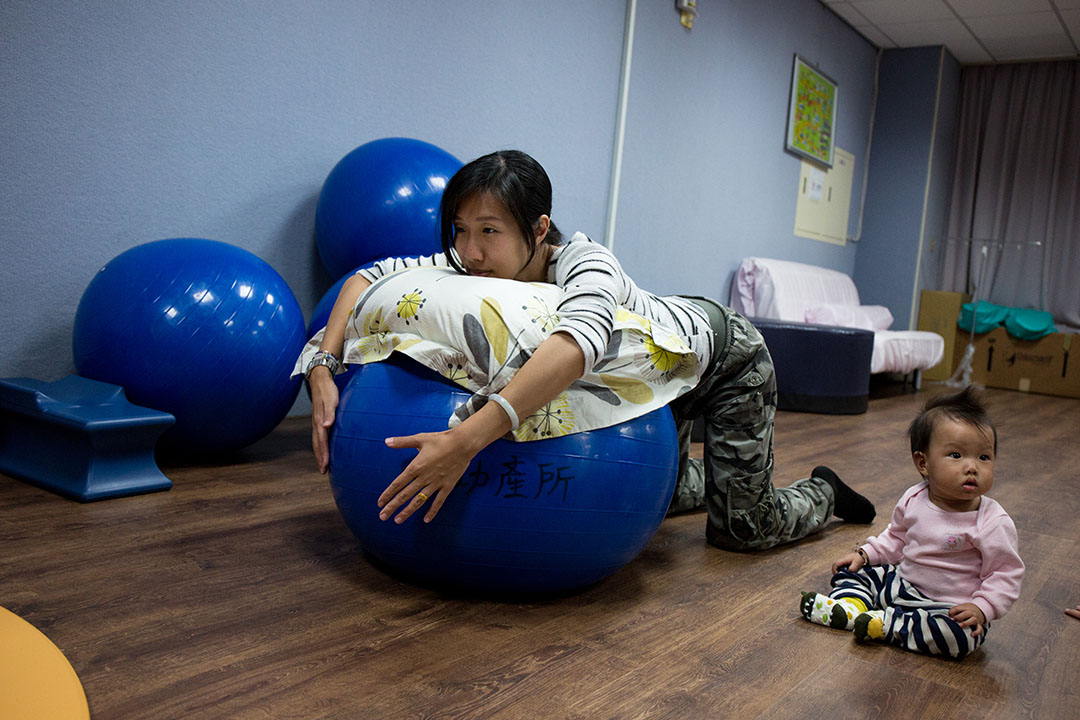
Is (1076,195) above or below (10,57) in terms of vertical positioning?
above

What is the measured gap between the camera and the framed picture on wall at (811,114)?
5844mm

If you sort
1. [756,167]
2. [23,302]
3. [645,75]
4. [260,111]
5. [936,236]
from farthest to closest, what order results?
[936,236], [756,167], [645,75], [260,111], [23,302]

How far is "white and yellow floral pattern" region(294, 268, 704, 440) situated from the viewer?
1429 millimetres

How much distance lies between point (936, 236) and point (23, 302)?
6.89 m

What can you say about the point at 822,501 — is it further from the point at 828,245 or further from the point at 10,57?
the point at 828,245

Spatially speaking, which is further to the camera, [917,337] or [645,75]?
[917,337]

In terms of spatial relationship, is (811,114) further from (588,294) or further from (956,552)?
(588,294)

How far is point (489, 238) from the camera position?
1551 millimetres

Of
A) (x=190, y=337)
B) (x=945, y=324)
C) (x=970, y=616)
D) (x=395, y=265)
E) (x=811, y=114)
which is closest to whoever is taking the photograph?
(x=970, y=616)

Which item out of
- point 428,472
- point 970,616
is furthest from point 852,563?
point 428,472

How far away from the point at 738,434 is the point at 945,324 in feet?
18.6

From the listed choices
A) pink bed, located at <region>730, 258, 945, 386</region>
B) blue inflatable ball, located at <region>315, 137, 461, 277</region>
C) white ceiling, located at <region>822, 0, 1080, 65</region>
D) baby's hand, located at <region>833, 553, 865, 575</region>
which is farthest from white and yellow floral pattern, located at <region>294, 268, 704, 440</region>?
white ceiling, located at <region>822, 0, 1080, 65</region>

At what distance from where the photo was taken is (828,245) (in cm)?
677

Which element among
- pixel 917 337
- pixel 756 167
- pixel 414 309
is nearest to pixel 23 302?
pixel 414 309
